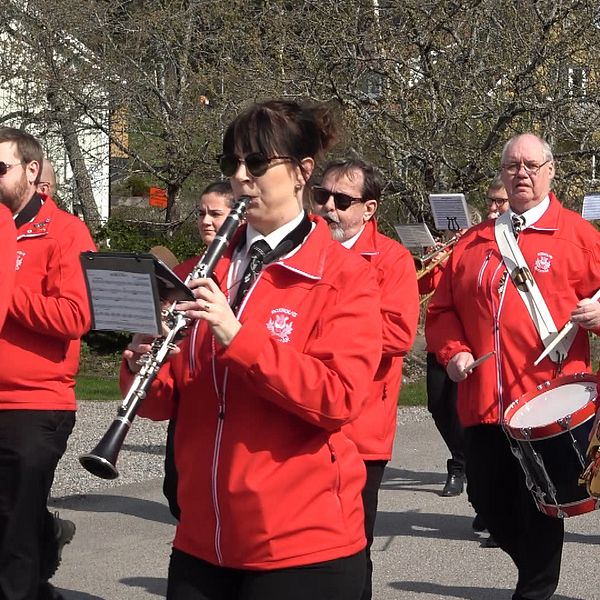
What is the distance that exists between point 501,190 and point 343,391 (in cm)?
581

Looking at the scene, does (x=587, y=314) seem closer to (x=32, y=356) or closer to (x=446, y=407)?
(x=32, y=356)

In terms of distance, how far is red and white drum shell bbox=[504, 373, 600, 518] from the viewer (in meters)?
5.05

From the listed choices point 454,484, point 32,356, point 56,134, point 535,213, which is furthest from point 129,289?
point 56,134

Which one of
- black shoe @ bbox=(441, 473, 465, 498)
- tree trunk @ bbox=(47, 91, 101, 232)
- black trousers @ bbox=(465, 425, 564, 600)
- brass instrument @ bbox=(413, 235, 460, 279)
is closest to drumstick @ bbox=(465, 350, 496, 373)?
black trousers @ bbox=(465, 425, 564, 600)

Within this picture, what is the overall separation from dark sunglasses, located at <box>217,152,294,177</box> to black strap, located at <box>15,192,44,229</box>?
6.74ft

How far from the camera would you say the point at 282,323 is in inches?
133

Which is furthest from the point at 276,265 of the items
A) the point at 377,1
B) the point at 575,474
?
the point at 377,1

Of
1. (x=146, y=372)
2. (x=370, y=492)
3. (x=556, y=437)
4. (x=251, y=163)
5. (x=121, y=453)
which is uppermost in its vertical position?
(x=251, y=163)

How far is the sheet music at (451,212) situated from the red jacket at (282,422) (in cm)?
566

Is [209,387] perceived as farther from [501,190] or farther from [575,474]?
[501,190]

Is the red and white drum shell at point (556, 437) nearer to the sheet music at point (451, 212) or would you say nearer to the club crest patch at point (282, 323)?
the club crest patch at point (282, 323)

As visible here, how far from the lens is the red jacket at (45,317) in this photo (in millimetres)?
5086

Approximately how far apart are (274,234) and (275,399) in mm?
492

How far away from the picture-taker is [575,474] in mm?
5109
